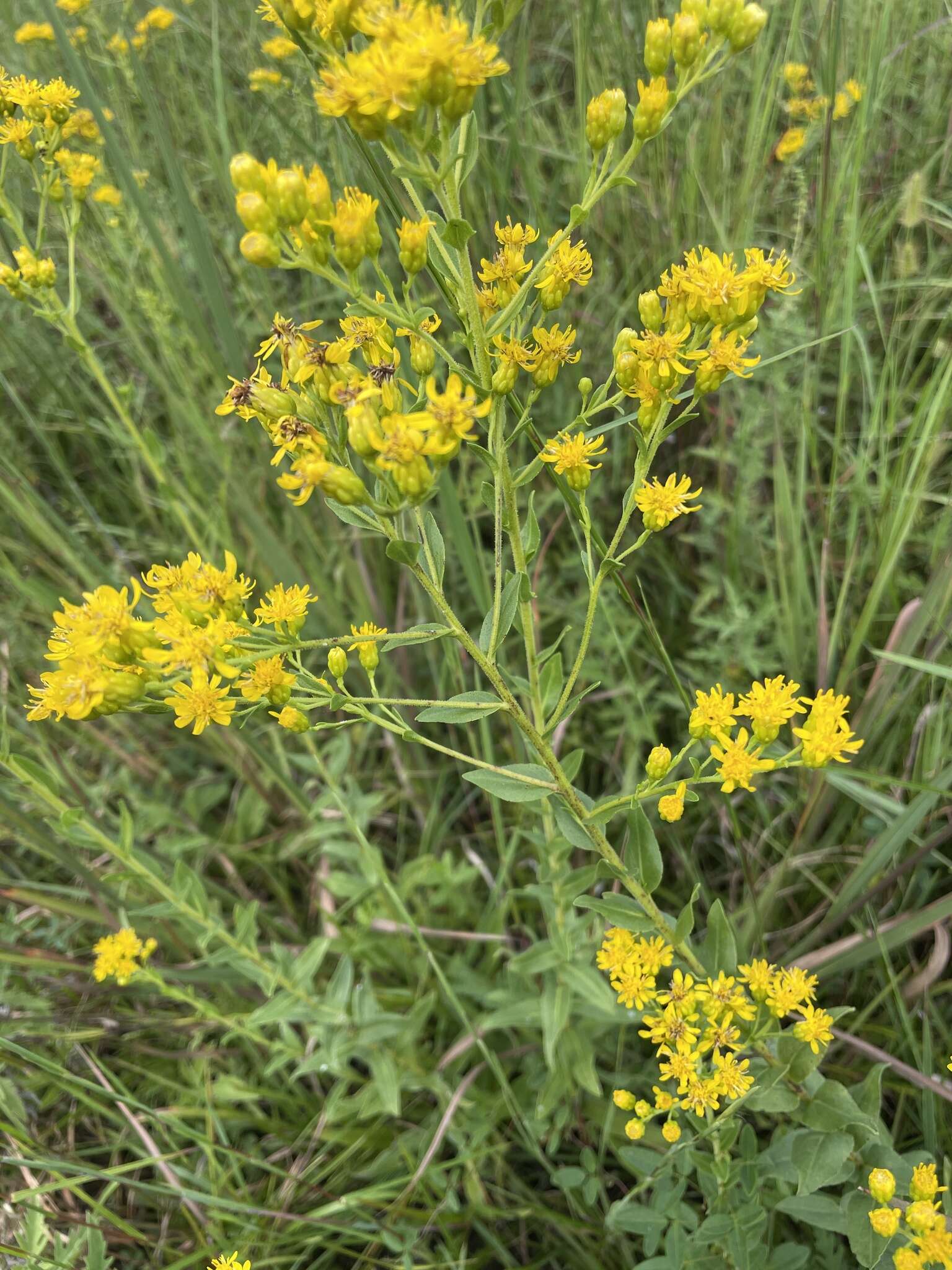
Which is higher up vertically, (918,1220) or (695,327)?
(695,327)

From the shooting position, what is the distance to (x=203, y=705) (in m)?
1.26

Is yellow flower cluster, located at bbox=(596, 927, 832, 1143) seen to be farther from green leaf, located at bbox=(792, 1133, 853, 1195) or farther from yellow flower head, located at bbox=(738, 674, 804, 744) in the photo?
yellow flower head, located at bbox=(738, 674, 804, 744)

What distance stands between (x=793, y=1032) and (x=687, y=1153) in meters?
0.36

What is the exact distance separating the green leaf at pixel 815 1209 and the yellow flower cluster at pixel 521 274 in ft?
5.10

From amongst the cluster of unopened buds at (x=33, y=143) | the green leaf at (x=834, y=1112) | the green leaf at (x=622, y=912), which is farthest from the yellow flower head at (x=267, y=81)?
the green leaf at (x=834, y=1112)

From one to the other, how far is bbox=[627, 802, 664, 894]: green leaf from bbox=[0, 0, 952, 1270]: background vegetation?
0.22 metres

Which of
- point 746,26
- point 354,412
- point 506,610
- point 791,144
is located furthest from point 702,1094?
point 791,144

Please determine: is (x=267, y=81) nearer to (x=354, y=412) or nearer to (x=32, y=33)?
(x=32, y=33)

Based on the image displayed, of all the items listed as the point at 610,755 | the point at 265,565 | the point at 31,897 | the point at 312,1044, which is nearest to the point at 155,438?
the point at 265,565

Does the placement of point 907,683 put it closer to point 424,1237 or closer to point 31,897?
point 424,1237

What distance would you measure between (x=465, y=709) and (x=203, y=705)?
0.40 m

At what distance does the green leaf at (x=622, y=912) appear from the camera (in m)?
1.41

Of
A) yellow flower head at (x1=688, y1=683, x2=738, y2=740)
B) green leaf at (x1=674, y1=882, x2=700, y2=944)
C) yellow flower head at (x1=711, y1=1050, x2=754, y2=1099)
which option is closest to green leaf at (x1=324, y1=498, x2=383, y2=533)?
yellow flower head at (x1=688, y1=683, x2=738, y2=740)

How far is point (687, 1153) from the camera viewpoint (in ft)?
5.16
